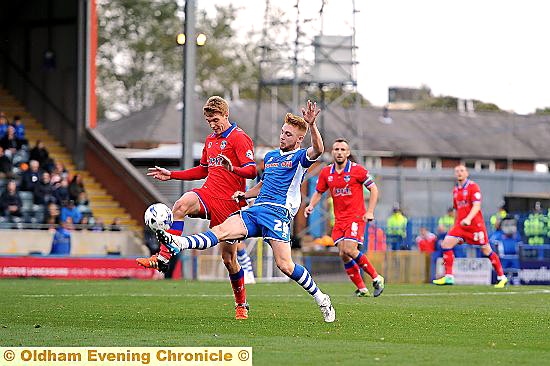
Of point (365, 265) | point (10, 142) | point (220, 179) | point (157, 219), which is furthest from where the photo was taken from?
point (10, 142)

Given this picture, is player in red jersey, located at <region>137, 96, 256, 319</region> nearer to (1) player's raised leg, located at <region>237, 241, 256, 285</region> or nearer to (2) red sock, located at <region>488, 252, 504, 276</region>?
(1) player's raised leg, located at <region>237, 241, 256, 285</region>

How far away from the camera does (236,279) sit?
13664 mm

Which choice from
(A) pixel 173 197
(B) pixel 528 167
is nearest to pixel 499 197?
(A) pixel 173 197

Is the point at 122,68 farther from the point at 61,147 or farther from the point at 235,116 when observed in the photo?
the point at 61,147

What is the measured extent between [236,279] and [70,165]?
962 inches

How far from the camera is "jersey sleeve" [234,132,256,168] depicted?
13.5 meters

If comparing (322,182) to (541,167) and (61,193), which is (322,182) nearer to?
(61,193)

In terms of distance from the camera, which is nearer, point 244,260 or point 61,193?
point 244,260

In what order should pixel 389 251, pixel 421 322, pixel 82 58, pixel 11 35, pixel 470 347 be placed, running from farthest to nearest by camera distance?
pixel 11 35 → pixel 82 58 → pixel 389 251 → pixel 421 322 → pixel 470 347

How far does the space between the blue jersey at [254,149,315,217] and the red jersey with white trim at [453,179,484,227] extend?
10837 millimetres

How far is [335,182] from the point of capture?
19000mm

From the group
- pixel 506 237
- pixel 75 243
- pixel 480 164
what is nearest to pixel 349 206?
pixel 506 237

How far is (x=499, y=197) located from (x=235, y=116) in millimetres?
22950

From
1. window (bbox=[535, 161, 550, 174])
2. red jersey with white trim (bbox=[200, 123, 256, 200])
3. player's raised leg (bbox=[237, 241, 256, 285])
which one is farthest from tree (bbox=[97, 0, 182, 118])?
red jersey with white trim (bbox=[200, 123, 256, 200])
